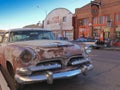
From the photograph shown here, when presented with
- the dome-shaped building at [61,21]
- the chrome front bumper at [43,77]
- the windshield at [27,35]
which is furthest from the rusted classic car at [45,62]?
the dome-shaped building at [61,21]

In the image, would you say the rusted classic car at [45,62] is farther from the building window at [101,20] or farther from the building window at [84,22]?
the building window at [84,22]

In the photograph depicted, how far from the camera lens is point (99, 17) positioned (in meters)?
29.3

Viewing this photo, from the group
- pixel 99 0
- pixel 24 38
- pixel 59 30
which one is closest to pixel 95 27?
pixel 99 0

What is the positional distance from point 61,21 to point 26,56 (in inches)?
1397

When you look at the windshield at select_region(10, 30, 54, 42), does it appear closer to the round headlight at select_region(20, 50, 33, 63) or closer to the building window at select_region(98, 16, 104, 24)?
the round headlight at select_region(20, 50, 33, 63)

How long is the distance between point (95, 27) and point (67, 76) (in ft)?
87.2

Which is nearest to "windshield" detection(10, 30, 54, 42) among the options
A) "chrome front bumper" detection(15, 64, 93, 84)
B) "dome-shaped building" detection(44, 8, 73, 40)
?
"chrome front bumper" detection(15, 64, 93, 84)

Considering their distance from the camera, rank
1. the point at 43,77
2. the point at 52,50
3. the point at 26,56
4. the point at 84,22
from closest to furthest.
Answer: the point at 43,77 < the point at 26,56 < the point at 52,50 < the point at 84,22

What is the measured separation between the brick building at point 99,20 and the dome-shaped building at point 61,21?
2.05 m

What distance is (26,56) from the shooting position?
434 cm

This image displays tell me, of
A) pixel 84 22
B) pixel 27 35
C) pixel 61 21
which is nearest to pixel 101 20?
pixel 84 22

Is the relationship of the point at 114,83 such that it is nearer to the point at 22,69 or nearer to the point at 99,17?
the point at 22,69

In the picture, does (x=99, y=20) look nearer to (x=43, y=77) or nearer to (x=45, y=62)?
(x=45, y=62)

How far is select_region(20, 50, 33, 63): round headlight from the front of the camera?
430 centimetres
